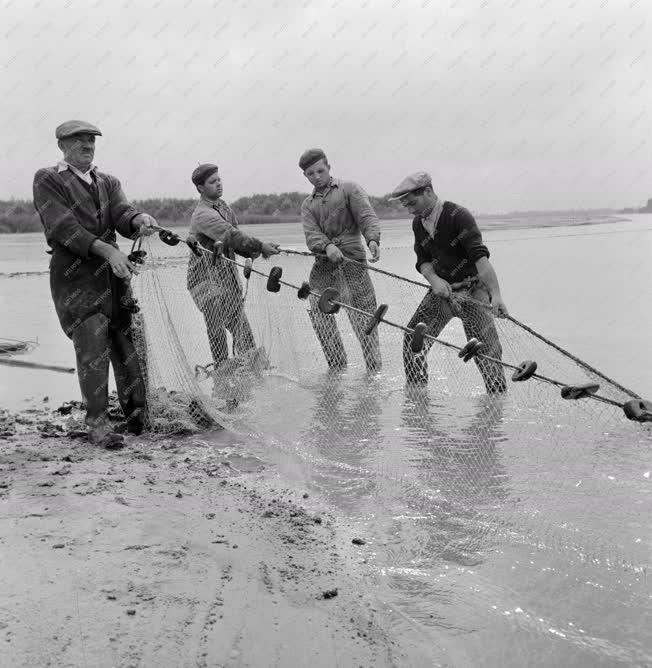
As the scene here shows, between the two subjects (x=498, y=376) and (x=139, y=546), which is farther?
(x=498, y=376)

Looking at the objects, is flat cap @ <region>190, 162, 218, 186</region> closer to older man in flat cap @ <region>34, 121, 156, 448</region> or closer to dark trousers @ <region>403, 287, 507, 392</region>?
older man in flat cap @ <region>34, 121, 156, 448</region>

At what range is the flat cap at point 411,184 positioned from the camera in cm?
518

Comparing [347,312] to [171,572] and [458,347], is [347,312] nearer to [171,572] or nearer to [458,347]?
[458,347]

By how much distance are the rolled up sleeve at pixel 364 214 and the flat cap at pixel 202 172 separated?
107cm

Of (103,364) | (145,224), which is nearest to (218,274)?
(145,224)

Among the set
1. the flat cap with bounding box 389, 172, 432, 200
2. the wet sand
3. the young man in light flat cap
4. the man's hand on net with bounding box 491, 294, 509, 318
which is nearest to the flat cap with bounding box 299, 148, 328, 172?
the young man in light flat cap

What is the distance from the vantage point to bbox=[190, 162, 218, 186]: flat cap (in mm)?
5836

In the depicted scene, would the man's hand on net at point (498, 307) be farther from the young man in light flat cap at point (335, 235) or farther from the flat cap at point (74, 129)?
the flat cap at point (74, 129)

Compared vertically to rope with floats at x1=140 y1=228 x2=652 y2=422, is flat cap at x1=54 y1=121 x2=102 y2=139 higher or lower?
higher

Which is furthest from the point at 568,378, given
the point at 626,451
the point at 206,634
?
the point at 206,634

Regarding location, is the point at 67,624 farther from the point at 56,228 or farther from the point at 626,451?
the point at 626,451

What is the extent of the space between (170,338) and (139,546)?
2.53 meters

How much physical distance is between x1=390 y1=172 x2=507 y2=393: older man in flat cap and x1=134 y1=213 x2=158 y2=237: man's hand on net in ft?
5.16

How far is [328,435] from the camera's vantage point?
4824 millimetres
